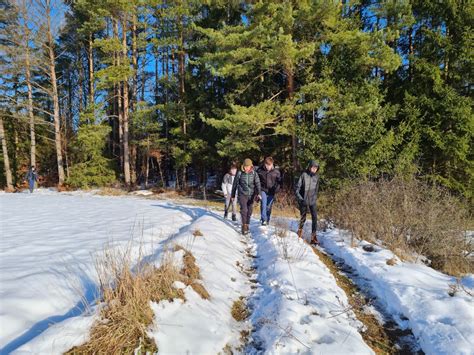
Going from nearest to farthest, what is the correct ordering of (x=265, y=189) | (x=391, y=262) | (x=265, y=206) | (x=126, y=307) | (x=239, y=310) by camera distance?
(x=126, y=307) → (x=239, y=310) → (x=391, y=262) → (x=265, y=206) → (x=265, y=189)

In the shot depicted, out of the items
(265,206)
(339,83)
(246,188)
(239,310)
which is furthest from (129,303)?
(339,83)

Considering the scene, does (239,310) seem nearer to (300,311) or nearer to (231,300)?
(231,300)

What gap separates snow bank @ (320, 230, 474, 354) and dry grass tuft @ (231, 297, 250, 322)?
5.97 feet

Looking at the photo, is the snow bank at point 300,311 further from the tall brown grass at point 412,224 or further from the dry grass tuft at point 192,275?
the tall brown grass at point 412,224

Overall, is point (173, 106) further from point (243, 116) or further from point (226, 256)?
point (226, 256)

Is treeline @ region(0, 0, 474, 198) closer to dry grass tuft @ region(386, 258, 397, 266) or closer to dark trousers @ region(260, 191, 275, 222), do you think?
dark trousers @ region(260, 191, 275, 222)

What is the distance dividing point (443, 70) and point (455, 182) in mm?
5423

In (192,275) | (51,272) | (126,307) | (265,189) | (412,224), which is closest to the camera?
(126,307)

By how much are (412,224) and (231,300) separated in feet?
15.8

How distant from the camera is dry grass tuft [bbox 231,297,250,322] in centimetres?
330

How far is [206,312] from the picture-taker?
3.09 meters

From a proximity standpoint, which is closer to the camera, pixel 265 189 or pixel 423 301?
pixel 423 301

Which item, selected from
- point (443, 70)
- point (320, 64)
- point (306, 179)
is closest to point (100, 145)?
point (320, 64)

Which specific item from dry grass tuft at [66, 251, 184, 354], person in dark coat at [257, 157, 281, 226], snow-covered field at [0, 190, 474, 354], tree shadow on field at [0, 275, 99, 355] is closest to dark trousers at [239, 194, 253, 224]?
person in dark coat at [257, 157, 281, 226]
